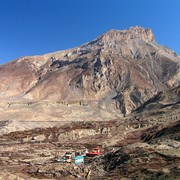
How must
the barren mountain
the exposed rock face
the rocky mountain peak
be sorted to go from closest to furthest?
the barren mountain < the exposed rock face < the rocky mountain peak

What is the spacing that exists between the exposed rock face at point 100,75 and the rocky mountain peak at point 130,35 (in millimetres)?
1961

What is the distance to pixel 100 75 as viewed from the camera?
406ft

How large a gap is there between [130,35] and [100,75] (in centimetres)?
4637

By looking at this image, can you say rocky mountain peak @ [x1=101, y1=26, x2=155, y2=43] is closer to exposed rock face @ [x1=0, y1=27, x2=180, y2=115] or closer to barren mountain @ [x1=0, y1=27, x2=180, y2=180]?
barren mountain @ [x1=0, y1=27, x2=180, y2=180]

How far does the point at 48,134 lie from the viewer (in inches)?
2201

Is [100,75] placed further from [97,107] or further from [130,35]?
[130,35]

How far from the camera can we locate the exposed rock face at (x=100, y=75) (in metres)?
112

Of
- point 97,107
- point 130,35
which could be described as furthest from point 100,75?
point 130,35

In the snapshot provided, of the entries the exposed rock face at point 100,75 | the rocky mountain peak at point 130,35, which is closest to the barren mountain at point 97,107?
the exposed rock face at point 100,75

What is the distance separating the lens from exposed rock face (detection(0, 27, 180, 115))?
11150cm

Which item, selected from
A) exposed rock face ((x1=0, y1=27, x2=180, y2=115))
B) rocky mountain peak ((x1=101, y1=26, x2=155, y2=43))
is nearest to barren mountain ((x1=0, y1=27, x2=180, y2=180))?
exposed rock face ((x1=0, y1=27, x2=180, y2=115))

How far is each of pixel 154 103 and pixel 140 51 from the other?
57.4 m

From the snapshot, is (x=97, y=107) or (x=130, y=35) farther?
(x=130, y=35)

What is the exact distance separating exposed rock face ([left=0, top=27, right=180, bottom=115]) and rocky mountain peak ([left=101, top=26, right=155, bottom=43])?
1961 millimetres
